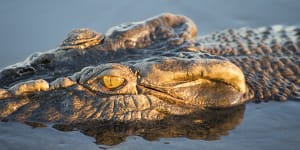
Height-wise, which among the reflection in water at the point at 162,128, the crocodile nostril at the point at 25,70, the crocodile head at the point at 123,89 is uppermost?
the crocodile nostril at the point at 25,70

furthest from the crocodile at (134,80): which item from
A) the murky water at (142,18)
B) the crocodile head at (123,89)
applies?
the murky water at (142,18)

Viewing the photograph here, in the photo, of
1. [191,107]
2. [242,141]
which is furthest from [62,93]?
[242,141]

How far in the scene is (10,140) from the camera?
334cm

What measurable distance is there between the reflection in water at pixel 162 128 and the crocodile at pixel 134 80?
47 millimetres

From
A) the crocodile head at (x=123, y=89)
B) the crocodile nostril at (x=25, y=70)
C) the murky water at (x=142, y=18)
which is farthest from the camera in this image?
the crocodile nostril at (x=25, y=70)

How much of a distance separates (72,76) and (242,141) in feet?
3.96

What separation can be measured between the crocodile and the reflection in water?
5 cm

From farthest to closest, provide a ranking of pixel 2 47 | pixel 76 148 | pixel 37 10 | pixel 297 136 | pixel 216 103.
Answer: pixel 37 10, pixel 2 47, pixel 216 103, pixel 297 136, pixel 76 148

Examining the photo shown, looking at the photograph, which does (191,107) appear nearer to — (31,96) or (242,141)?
(242,141)

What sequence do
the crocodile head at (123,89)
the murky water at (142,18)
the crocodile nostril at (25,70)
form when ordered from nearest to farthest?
the murky water at (142,18), the crocodile head at (123,89), the crocodile nostril at (25,70)

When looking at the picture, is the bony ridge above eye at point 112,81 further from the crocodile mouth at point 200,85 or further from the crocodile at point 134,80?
the crocodile mouth at point 200,85

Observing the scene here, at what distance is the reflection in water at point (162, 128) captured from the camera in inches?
135

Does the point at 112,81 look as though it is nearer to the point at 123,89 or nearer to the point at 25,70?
the point at 123,89

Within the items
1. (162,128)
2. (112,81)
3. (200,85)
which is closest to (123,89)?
(112,81)
